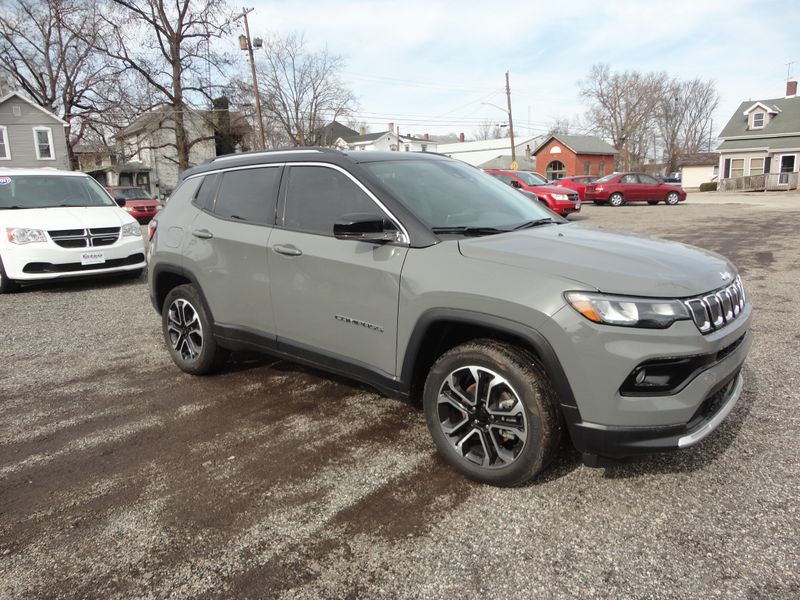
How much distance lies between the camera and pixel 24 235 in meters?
7.65

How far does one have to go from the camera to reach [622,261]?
271 centimetres

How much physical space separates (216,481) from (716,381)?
8.56 feet

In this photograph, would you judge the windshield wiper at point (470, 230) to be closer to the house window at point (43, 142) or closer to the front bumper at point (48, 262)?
the front bumper at point (48, 262)

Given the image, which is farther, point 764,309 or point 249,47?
point 249,47

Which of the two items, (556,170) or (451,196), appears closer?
(451,196)

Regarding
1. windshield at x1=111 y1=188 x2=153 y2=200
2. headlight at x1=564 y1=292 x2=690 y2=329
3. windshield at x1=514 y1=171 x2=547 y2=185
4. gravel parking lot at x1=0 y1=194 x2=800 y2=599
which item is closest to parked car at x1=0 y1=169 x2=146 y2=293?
gravel parking lot at x1=0 y1=194 x2=800 y2=599

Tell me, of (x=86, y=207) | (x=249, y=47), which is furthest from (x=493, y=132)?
(x=86, y=207)

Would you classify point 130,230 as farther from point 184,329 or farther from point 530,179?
point 530,179

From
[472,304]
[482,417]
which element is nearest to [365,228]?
[472,304]

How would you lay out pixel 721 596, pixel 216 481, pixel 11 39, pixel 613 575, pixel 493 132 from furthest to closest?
pixel 493 132
pixel 11 39
pixel 216 481
pixel 613 575
pixel 721 596

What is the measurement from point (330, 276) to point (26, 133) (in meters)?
39.7

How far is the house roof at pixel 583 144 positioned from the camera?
5584cm

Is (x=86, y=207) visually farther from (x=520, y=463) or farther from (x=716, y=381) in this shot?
(x=716, y=381)

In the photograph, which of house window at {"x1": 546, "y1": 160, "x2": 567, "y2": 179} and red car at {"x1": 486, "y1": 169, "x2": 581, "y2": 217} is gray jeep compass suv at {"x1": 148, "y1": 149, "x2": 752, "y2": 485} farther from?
house window at {"x1": 546, "y1": 160, "x2": 567, "y2": 179}
